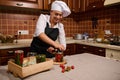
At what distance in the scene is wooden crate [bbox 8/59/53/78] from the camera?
75 centimetres

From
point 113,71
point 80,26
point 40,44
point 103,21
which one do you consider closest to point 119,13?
point 103,21

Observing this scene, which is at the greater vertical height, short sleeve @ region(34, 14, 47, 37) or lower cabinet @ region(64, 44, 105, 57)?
short sleeve @ region(34, 14, 47, 37)

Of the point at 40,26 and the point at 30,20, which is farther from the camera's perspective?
the point at 30,20

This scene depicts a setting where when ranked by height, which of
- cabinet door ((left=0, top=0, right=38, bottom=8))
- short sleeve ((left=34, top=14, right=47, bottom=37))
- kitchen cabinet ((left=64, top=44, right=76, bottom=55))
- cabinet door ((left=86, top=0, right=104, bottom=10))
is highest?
cabinet door ((left=86, top=0, right=104, bottom=10))

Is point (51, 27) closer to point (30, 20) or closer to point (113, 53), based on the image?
point (113, 53)

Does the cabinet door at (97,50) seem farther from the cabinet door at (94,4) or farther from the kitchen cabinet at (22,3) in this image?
the kitchen cabinet at (22,3)

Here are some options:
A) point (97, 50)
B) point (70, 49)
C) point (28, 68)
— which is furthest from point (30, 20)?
point (28, 68)

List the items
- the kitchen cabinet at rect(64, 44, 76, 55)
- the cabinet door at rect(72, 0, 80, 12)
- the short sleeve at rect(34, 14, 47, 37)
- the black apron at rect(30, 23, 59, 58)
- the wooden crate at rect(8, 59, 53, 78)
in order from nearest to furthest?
the wooden crate at rect(8, 59, 53, 78), the short sleeve at rect(34, 14, 47, 37), the black apron at rect(30, 23, 59, 58), the kitchen cabinet at rect(64, 44, 76, 55), the cabinet door at rect(72, 0, 80, 12)

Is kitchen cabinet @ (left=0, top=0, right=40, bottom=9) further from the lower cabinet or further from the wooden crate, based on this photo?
the wooden crate

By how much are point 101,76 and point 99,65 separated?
22 cm

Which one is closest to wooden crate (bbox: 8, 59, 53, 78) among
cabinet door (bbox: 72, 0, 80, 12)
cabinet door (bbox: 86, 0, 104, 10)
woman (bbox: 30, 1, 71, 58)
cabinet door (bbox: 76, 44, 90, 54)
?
woman (bbox: 30, 1, 71, 58)

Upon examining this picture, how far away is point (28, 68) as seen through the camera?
2.49ft

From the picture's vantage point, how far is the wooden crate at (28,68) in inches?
29.4

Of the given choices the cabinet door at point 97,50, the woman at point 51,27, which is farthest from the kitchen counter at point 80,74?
the cabinet door at point 97,50
